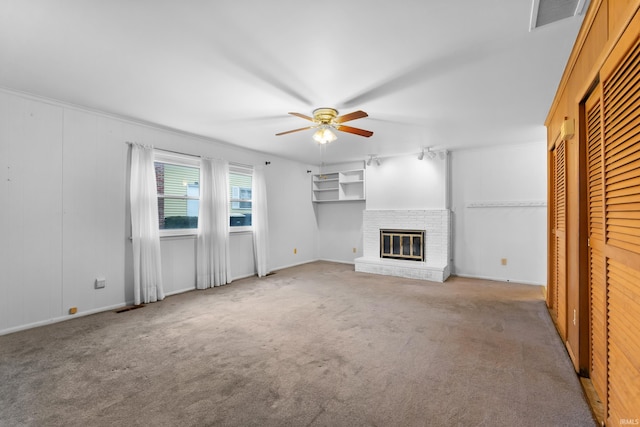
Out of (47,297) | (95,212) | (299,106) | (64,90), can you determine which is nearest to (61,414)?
(47,297)

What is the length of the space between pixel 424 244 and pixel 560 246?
277 centimetres

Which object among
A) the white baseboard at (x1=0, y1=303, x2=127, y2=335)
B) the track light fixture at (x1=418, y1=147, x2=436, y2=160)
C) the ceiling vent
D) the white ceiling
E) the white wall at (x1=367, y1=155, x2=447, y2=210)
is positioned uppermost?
the white ceiling

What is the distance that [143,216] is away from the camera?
3848 millimetres

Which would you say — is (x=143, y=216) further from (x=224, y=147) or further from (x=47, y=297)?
(x=224, y=147)

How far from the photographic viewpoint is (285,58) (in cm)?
225

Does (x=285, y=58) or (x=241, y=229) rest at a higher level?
(x=285, y=58)

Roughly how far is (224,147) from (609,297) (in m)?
5.09

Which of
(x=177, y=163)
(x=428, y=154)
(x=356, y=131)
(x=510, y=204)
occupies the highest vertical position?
(x=428, y=154)

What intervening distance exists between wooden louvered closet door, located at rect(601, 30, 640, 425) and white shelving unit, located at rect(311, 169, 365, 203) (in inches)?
202

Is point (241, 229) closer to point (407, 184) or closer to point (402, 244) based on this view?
point (402, 244)

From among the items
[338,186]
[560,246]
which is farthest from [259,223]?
[560,246]

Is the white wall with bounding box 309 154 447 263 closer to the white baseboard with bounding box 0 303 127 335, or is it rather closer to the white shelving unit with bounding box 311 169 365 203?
the white shelving unit with bounding box 311 169 365 203

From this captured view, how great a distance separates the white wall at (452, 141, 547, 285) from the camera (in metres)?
4.84

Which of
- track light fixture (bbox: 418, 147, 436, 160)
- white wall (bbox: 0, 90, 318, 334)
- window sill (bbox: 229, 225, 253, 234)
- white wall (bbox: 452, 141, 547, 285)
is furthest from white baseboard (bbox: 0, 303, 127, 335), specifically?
white wall (bbox: 452, 141, 547, 285)
